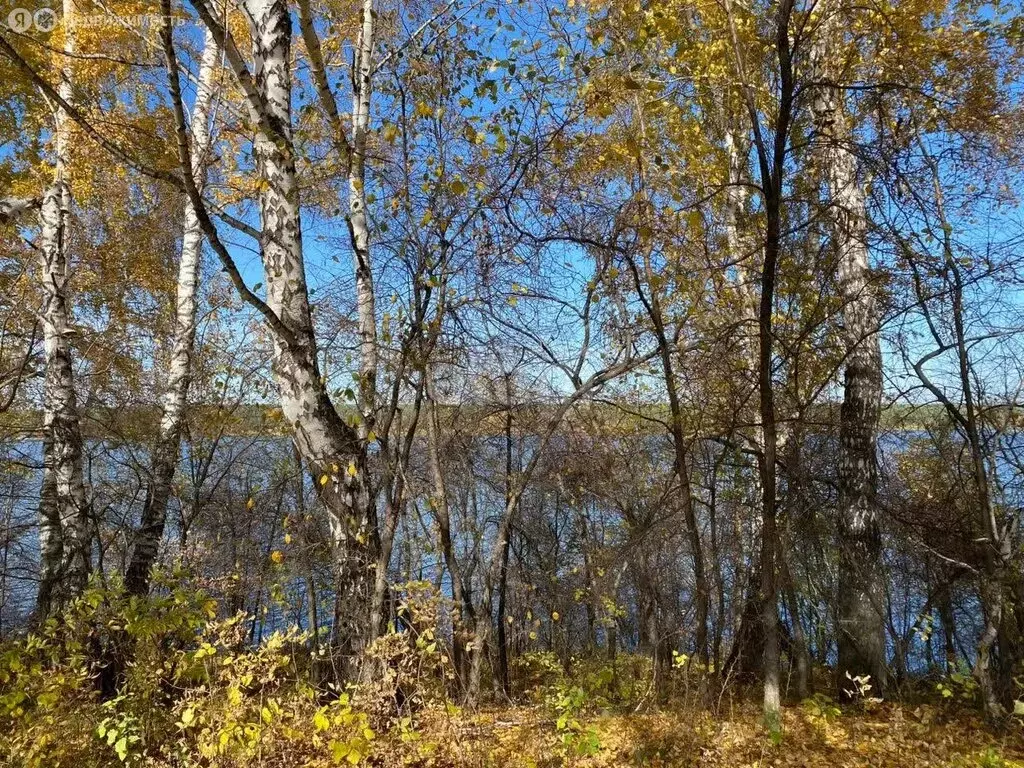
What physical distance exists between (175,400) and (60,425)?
0.95m

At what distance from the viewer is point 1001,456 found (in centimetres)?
693

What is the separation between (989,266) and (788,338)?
1.33 meters

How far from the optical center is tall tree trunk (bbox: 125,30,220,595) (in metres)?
5.49

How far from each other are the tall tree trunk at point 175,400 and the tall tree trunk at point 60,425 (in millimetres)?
434

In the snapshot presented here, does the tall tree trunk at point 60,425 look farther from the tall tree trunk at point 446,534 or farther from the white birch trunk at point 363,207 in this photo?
the tall tree trunk at point 446,534

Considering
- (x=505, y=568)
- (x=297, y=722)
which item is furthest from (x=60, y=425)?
(x=505, y=568)

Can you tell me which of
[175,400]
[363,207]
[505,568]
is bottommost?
[505,568]

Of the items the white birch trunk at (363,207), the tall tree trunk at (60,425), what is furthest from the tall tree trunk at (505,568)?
the tall tree trunk at (60,425)

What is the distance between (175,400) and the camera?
232 inches

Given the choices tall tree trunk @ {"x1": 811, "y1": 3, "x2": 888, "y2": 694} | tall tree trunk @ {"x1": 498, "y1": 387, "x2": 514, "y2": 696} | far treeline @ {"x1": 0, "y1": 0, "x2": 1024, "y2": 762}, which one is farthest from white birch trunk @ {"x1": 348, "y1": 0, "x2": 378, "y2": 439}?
tall tree trunk @ {"x1": 811, "y1": 3, "x2": 888, "y2": 694}

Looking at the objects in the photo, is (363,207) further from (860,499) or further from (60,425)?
(860,499)

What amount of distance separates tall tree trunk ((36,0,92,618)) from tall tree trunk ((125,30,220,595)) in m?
0.43

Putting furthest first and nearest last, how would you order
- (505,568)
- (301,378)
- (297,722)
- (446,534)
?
(505,568) → (446,534) → (301,378) → (297,722)

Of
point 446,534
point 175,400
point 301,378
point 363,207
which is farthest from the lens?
point 175,400
